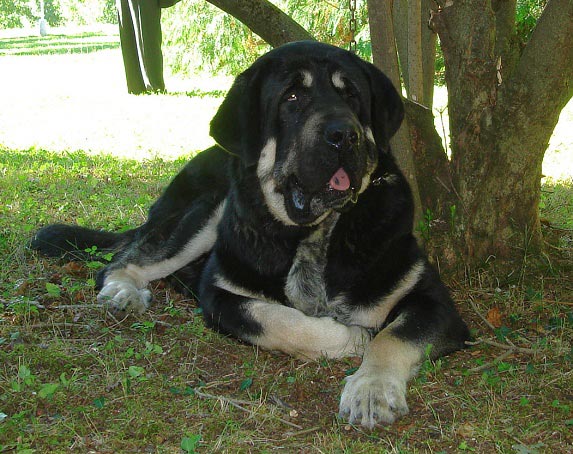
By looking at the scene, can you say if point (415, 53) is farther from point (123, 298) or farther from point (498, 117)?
point (123, 298)

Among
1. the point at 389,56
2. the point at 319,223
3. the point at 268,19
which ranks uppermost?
the point at 268,19

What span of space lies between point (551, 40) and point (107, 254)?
3135 mm

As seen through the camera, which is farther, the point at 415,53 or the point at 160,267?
the point at 160,267

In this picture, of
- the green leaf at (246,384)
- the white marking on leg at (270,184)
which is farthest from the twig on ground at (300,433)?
the white marking on leg at (270,184)

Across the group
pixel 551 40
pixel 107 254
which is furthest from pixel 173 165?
pixel 551 40

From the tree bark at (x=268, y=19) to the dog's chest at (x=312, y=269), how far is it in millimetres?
1457

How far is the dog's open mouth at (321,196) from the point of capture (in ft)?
11.8

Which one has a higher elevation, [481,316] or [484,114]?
[484,114]

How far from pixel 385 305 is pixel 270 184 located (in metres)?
0.87

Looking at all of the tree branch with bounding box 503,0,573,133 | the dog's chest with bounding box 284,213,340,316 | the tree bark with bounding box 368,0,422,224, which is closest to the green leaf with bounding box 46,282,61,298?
the dog's chest with bounding box 284,213,340,316

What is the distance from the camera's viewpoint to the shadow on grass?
2872 cm

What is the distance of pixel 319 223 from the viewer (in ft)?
12.9

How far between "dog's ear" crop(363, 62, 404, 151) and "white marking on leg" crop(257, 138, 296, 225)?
0.57m

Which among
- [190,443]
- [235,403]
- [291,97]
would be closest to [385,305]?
[235,403]
